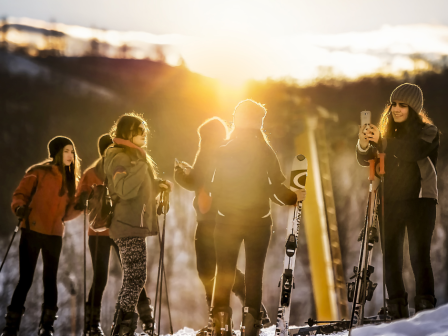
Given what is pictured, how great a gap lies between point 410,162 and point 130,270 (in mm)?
2427

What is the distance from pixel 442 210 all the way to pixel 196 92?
23.7ft

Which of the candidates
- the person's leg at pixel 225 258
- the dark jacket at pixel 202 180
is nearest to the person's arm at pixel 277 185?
the person's leg at pixel 225 258

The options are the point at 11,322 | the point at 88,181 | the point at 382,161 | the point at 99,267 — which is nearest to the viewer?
the point at 382,161

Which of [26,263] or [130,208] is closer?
[130,208]

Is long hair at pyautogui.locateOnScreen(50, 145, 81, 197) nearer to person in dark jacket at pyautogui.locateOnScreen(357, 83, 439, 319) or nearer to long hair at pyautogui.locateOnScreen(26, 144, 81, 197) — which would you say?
long hair at pyautogui.locateOnScreen(26, 144, 81, 197)

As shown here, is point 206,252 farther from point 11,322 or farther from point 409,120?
point 409,120

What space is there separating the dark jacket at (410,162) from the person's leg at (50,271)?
9.41 feet

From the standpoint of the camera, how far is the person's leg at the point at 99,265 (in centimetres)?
435

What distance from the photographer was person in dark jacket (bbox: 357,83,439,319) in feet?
12.1

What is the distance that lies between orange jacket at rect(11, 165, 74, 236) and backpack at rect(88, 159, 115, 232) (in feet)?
2.02

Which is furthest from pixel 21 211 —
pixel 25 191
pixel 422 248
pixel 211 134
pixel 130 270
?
pixel 422 248

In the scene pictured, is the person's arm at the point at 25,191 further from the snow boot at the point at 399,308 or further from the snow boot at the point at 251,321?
the snow boot at the point at 399,308

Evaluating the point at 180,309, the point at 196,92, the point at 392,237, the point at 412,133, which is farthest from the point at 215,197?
the point at 180,309

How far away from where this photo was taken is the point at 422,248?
371 cm
